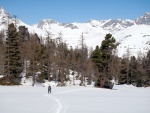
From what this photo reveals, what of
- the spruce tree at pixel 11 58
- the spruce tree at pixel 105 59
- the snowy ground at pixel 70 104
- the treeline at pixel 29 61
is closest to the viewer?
the snowy ground at pixel 70 104

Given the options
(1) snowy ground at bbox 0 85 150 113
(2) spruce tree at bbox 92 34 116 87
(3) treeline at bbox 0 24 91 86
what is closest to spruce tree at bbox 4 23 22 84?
(3) treeline at bbox 0 24 91 86

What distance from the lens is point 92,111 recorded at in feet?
63.2

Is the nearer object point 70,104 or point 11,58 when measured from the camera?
point 70,104

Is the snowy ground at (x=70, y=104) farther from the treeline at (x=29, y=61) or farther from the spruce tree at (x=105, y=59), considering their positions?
the spruce tree at (x=105, y=59)

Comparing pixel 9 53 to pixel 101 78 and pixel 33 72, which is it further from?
pixel 101 78

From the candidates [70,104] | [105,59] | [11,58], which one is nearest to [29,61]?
[11,58]

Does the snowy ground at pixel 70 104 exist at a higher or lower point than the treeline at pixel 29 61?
lower

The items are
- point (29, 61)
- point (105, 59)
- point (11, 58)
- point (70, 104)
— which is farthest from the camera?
point (29, 61)

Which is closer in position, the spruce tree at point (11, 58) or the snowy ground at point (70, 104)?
the snowy ground at point (70, 104)

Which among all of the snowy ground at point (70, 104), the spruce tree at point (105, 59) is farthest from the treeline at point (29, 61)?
the snowy ground at point (70, 104)

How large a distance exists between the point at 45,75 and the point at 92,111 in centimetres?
5023

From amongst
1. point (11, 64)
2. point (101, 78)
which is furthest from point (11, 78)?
point (101, 78)

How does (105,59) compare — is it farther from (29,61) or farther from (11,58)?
(11,58)

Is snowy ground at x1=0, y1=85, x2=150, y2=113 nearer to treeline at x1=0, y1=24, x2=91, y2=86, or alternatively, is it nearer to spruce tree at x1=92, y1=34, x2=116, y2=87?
treeline at x1=0, y1=24, x2=91, y2=86
